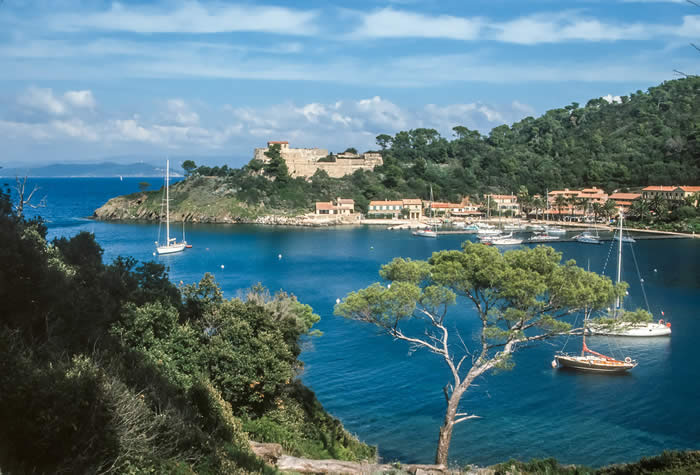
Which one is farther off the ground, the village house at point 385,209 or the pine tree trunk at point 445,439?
the village house at point 385,209

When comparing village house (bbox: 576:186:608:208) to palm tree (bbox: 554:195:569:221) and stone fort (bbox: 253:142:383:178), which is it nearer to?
palm tree (bbox: 554:195:569:221)

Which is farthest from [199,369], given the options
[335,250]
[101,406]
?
[335,250]

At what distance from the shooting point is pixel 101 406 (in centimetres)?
593

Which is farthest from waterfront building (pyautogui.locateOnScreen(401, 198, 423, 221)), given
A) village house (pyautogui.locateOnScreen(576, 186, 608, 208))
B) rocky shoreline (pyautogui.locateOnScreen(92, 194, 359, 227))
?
village house (pyautogui.locateOnScreen(576, 186, 608, 208))

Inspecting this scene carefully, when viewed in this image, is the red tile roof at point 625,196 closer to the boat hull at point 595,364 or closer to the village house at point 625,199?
the village house at point 625,199

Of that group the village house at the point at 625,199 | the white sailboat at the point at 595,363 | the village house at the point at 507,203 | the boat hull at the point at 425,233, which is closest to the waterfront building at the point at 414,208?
the village house at the point at 507,203

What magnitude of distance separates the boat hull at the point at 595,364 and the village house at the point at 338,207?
177 ft

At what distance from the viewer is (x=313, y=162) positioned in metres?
87.4

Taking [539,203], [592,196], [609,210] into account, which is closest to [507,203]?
[539,203]

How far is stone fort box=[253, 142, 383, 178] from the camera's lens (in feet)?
282

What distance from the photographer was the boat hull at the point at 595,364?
20.0 metres

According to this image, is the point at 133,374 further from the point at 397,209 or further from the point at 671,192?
the point at 671,192

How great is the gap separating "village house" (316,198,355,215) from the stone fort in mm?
12954

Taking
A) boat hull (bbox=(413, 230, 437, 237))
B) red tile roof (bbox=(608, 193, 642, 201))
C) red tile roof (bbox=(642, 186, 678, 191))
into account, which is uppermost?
red tile roof (bbox=(642, 186, 678, 191))
